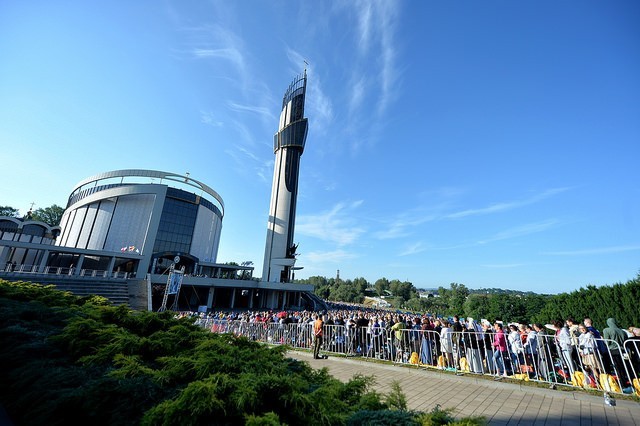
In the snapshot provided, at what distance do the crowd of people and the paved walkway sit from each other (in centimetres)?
66

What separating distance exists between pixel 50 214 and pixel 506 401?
115441 mm

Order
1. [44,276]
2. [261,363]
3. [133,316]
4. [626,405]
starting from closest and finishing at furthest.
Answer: [261,363], [626,405], [133,316], [44,276]

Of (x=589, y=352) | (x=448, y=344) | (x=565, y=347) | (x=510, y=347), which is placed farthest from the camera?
(x=448, y=344)

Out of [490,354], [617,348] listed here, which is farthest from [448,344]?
[617,348]

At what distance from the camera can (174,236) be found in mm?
47219

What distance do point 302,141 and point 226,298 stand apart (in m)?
34.5

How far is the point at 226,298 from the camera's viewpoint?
49.1 metres

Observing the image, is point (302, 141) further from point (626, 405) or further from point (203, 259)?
point (626, 405)

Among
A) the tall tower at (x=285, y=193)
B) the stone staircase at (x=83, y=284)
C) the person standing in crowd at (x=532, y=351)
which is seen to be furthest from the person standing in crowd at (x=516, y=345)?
the tall tower at (x=285, y=193)

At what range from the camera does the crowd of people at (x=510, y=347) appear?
6508mm

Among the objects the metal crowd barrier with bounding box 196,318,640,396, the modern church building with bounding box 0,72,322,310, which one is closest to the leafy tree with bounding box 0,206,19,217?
the modern church building with bounding box 0,72,322,310

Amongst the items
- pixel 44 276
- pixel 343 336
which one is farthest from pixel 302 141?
pixel 343 336

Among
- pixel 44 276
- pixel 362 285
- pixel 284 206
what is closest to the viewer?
pixel 44 276

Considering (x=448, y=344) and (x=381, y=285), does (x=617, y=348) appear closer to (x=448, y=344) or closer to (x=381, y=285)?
(x=448, y=344)
